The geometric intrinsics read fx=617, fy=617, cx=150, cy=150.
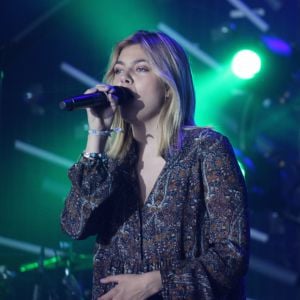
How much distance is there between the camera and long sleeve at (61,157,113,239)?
203 cm

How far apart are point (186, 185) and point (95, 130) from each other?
1.19 ft

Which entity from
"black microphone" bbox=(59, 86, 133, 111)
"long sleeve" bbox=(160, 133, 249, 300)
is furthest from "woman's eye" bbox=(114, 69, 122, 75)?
"long sleeve" bbox=(160, 133, 249, 300)

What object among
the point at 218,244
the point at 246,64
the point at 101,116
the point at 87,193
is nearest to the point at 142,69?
the point at 101,116

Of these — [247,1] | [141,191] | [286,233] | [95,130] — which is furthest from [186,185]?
[247,1]

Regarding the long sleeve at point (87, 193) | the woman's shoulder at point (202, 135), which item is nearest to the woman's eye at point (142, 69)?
the woman's shoulder at point (202, 135)

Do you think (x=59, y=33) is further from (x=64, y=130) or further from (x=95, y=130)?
(x=95, y=130)

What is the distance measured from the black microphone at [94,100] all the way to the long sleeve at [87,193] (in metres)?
0.18

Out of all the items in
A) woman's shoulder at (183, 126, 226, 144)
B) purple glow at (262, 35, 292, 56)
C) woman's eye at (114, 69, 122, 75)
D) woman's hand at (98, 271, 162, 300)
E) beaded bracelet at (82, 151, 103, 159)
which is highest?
purple glow at (262, 35, 292, 56)

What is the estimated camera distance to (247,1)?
4.68m

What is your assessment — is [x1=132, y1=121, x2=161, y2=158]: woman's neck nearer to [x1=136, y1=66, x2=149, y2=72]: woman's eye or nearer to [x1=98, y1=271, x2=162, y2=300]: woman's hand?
[x1=136, y1=66, x2=149, y2=72]: woman's eye

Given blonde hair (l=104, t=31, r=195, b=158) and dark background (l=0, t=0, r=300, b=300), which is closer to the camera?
blonde hair (l=104, t=31, r=195, b=158)

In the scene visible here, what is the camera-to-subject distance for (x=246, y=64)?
4.14 metres

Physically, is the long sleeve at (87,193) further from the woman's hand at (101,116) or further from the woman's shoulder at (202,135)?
the woman's shoulder at (202,135)

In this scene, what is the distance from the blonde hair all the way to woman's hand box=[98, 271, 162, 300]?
0.49m
